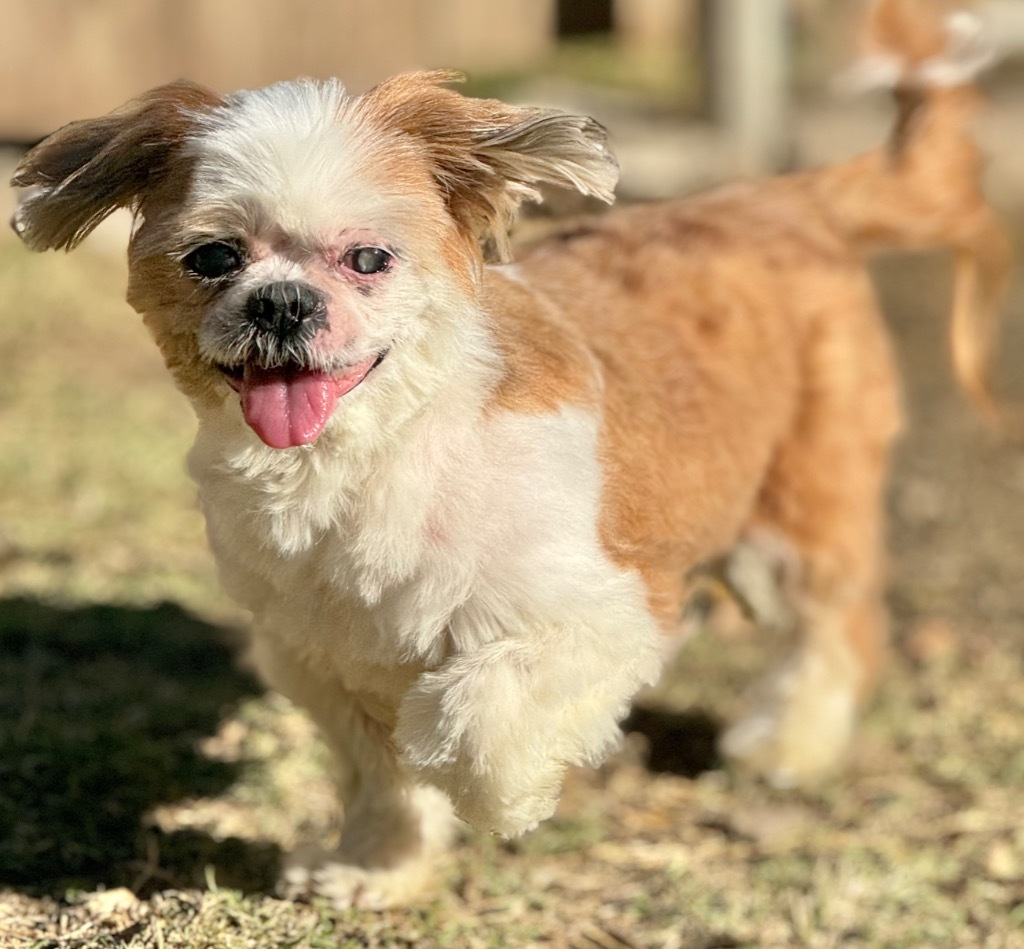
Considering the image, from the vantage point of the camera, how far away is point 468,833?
14.7 feet

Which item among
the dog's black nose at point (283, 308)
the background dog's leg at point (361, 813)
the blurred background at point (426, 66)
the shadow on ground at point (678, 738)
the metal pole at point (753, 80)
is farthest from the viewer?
the metal pole at point (753, 80)

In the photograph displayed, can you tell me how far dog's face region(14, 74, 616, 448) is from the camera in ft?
9.53

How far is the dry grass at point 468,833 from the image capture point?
12.7 ft

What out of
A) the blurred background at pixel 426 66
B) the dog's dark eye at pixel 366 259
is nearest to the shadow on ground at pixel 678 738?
the dog's dark eye at pixel 366 259

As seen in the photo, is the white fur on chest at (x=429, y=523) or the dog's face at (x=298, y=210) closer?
the dog's face at (x=298, y=210)

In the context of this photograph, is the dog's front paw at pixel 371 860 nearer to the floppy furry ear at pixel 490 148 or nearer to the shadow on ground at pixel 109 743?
the shadow on ground at pixel 109 743

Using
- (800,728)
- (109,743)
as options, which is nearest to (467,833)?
(109,743)

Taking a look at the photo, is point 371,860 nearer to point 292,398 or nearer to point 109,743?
point 109,743

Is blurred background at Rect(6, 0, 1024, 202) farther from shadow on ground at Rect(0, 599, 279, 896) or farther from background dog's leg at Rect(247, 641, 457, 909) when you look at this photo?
background dog's leg at Rect(247, 641, 457, 909)

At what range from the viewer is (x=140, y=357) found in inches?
331

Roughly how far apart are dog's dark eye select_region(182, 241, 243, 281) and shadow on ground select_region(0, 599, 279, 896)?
1652 mm

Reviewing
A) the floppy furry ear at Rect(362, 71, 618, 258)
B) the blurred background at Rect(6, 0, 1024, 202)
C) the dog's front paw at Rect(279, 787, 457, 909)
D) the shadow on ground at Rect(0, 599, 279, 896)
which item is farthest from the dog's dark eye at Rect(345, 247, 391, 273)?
the blurred background at Rect(6, 0, 1024, 202)

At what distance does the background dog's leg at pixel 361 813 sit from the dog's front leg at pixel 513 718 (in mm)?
519

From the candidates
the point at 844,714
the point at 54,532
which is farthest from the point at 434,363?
the point at 54,532
